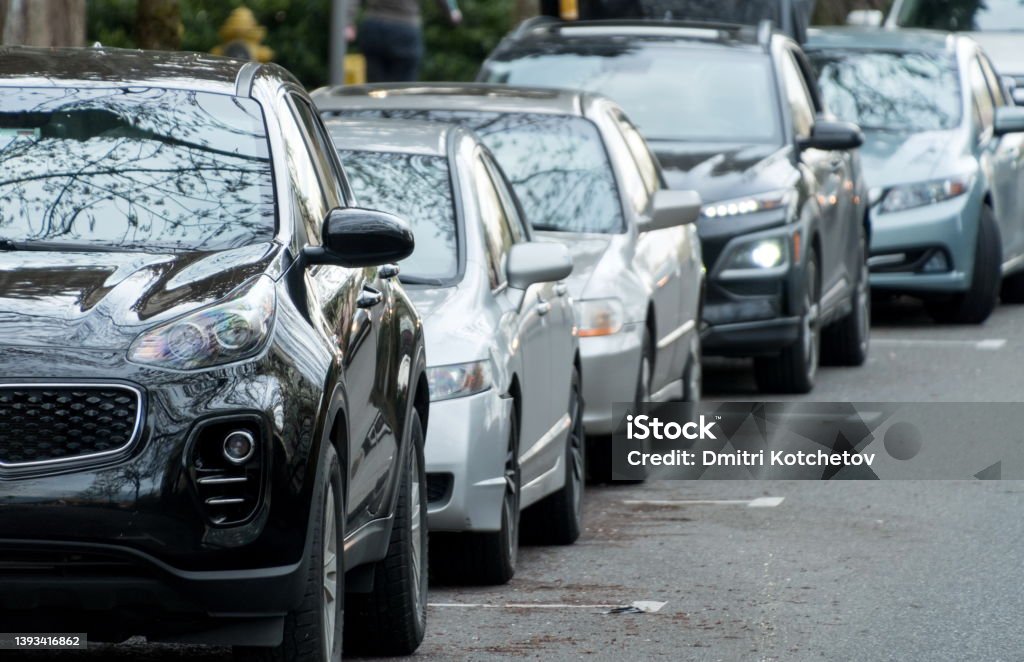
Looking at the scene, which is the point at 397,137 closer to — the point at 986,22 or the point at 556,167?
the point at 556,167

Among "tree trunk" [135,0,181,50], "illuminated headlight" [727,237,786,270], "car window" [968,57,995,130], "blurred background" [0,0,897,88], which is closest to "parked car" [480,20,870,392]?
"illuminated headlight" [727,237,786,270]

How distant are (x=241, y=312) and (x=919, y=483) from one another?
5953 mm

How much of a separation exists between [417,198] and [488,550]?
1.47 metres

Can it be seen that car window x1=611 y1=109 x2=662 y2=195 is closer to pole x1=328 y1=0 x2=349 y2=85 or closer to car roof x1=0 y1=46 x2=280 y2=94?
pole x1=328 y1=0 x2=349 y2=85

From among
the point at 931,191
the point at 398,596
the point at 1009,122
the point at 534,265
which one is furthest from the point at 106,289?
the point at 1009,122

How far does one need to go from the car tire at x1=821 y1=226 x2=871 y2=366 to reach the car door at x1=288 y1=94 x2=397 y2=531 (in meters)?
8.57

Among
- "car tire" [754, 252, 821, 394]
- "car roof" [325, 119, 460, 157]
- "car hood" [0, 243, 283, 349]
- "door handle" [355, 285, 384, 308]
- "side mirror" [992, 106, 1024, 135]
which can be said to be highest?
"car hood" [0, 243, 283, 349]

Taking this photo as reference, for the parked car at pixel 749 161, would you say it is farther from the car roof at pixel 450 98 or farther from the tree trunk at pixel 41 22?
the tree trunk at pixel 41 22

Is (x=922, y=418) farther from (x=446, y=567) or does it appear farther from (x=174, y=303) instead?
(x=174, y=303)

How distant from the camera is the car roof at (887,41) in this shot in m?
17.1

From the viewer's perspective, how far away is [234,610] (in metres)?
4.94

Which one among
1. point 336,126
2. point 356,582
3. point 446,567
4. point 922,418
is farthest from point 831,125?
point 356,582

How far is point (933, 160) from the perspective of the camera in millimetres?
16156

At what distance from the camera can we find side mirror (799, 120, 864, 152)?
13.6m
